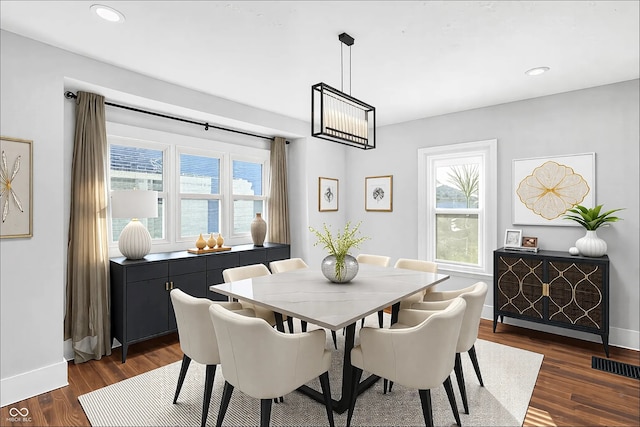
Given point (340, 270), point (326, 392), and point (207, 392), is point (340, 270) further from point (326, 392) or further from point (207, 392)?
point (207, 392)

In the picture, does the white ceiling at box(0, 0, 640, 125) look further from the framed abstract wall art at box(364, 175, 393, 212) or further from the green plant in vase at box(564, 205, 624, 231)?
the framed abstract wall art at box(364, 175, 393, 212)


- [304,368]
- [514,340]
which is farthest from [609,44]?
[304,368]

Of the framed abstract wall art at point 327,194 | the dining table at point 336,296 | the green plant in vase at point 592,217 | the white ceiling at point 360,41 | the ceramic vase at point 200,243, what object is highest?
the white ceiling at point 360,41

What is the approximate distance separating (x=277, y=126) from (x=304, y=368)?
325 cm

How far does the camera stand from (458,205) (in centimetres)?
450

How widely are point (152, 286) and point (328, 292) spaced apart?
1.80 meters

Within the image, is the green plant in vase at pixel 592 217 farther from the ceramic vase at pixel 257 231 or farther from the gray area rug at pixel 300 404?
the ceramic vase at pixel 257 231

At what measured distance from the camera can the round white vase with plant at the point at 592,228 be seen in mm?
3287

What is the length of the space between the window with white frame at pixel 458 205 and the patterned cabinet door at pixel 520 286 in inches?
19.2

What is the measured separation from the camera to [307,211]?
4879 mm

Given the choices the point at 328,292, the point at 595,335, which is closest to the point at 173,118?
the point at 328,292

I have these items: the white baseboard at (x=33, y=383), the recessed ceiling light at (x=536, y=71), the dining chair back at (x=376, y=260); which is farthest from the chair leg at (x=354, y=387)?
the recessed ceiling light at (x=536, y=71)

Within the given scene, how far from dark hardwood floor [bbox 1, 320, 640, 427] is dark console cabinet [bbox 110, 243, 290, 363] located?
196mm

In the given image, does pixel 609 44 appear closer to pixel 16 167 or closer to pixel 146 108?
pixel 146 108
